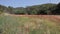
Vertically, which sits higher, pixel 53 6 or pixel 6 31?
pixel 6 31

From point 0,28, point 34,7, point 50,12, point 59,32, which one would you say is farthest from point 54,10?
point 0,28

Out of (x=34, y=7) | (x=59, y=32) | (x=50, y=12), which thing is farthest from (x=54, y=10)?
(x=59, y=32)

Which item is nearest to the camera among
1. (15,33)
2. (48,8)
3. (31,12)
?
(15,33)

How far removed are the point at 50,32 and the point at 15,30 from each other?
1566mm

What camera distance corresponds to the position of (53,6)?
20.5 m

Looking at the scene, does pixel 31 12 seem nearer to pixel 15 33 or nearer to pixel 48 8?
pixel 48 8

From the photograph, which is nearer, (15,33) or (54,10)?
(15,33)

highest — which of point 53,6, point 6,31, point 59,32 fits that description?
point 6,31

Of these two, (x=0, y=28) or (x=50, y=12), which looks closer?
(x=0, y=28)

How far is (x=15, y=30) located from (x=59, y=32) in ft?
6.96

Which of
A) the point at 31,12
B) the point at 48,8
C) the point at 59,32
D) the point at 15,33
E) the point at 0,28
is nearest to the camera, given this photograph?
the point at 15,33

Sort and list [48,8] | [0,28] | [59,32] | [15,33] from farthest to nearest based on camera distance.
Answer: [48,8] < [59,32] < [0,28] < [15,33]

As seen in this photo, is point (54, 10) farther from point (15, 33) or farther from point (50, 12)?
point (15, 33)

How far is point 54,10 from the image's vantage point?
19172 millimetres
